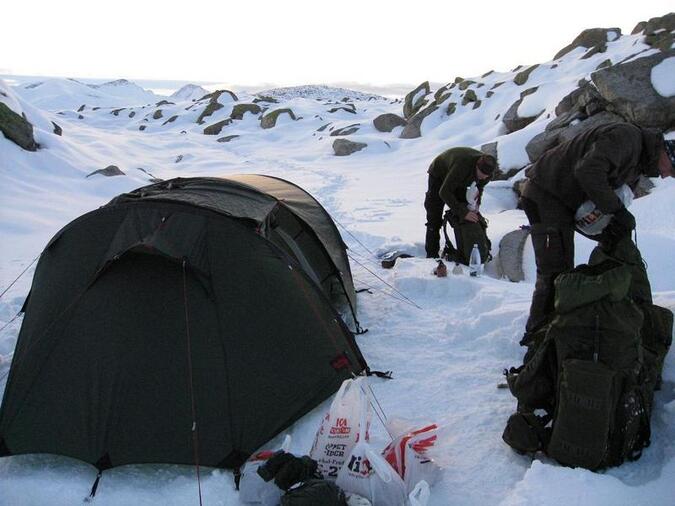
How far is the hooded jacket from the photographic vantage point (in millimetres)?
3330

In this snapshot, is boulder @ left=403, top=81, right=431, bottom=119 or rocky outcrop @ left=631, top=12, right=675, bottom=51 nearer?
rocky outcrop @ left=631, top=12, right=675, bottom=51

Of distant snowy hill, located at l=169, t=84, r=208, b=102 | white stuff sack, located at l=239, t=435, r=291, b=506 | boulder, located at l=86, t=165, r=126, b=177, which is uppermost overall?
white stuff sack, located at l=239, t=435, r=291, b=506

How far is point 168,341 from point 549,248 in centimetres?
270

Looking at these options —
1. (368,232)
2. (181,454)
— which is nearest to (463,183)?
(368,232)

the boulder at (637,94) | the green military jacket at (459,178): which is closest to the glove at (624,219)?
the green military jacket at (459,178)

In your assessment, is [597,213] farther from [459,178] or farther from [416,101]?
[416,101]

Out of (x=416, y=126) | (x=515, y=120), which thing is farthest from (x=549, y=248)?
(x=416, y=126)

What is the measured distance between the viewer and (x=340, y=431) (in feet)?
8.54

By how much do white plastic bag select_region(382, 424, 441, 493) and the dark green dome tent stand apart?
745 millimetres

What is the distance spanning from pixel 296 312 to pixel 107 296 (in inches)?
48.3

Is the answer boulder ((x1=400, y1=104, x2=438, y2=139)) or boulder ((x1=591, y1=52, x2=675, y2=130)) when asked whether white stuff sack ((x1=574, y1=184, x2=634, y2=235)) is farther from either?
boulder ((x1=400, y1=104, x2=438, y2=139))

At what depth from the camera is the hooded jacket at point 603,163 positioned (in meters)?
3.33

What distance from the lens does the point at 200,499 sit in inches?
103

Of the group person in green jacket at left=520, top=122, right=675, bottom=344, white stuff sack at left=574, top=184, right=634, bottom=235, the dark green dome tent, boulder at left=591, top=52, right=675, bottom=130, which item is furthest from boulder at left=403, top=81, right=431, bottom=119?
the dark green dome tent
